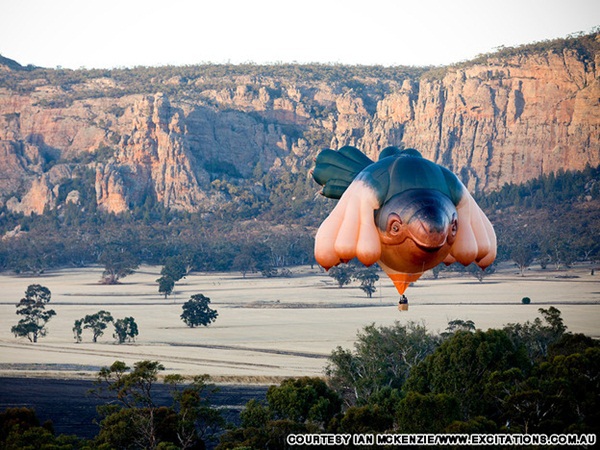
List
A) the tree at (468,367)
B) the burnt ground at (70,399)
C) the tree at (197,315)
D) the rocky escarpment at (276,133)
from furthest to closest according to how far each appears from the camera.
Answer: the rocky escarpment at (276,133)
the tree at (197,315)
the burnt ground at (70,399)
the tree at (468,367)

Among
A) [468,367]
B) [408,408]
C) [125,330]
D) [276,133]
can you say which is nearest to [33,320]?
[125,330]

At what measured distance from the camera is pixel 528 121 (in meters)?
162

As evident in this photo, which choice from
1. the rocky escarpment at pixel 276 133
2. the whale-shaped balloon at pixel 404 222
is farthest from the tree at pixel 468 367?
the rocky escarpment at pixel 276 133

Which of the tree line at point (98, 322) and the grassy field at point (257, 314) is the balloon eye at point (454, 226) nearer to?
the grassy field at point (257, 314)

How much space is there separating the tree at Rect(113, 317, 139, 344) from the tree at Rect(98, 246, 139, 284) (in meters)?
48.5

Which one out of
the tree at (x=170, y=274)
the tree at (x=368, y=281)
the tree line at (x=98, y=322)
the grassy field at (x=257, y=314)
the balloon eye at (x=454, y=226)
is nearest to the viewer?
the balloon eye at (x=454, y=226)

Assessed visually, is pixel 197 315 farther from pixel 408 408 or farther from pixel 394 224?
pixel 394 224

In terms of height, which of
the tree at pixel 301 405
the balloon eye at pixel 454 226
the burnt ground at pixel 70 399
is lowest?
the burnt ground at pixel 70 399

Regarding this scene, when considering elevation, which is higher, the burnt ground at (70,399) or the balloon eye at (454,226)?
the balloon eye at (454,226)

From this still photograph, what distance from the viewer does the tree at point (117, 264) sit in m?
128

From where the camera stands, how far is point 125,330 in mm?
77625

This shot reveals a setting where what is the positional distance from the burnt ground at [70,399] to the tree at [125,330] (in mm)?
16662

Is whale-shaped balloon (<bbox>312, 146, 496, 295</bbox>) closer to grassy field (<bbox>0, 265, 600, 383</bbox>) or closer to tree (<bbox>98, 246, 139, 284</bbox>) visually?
grassy field (<bbox>0, 265, 600, 383</bbox>)

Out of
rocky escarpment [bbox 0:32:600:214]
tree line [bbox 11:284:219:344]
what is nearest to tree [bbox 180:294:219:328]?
tree line [bbox 11:284:219:344]
